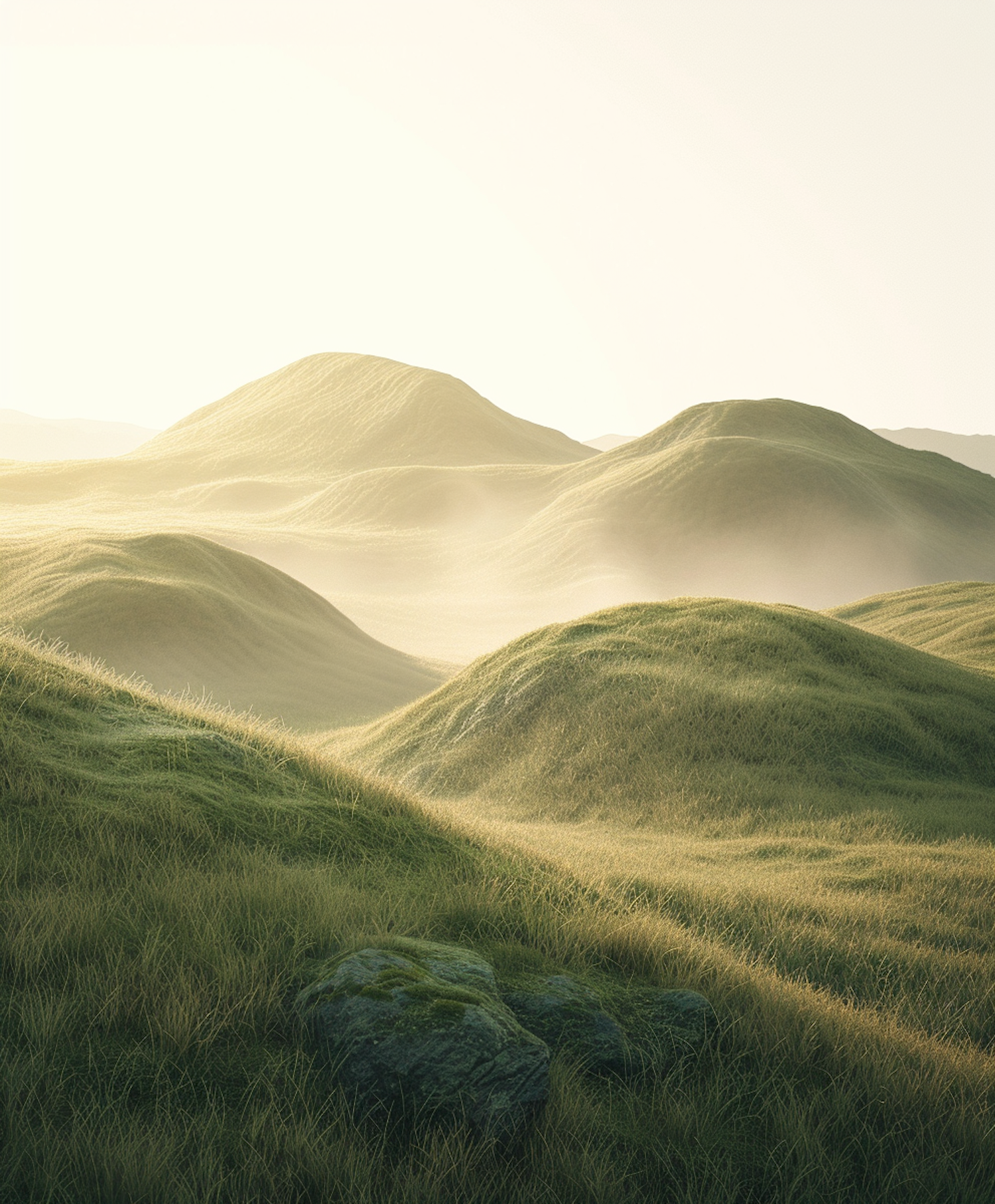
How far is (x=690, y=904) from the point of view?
762cm

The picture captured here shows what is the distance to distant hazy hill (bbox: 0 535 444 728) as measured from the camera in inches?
1201

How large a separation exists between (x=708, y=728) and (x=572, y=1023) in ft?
38.7

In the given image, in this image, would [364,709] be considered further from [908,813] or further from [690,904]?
[690,904]

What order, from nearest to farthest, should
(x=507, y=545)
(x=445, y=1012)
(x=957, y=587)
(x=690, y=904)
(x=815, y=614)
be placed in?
(x=445, y=1012)
(x=690, y=904)
(x=815, y=614)
(x=957, y=587)
(x=507, y=545)

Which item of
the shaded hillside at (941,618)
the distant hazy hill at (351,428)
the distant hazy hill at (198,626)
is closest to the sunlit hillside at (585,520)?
the distant hazy hill at (351,428)

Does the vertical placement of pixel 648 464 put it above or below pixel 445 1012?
above

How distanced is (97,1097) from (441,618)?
69790mm

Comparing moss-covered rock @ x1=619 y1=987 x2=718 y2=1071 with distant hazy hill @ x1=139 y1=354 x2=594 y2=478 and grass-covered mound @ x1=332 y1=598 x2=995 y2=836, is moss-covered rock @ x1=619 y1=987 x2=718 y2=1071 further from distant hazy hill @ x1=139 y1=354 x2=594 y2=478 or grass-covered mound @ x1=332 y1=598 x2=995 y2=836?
distant hazy hill @ x1=139 y1=354 x2=594 y2=478

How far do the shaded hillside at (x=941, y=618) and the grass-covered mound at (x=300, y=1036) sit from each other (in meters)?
21.1

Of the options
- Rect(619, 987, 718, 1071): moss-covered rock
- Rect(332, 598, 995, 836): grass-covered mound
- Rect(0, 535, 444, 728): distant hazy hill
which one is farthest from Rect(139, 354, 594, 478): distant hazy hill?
Rect(619, 987, 718, 1071): moss-covered rock

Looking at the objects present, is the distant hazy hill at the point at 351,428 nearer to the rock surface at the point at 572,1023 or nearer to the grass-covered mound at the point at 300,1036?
the grass-covered mound at the point at 300,1036

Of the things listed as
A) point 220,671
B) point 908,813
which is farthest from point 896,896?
point 220,671

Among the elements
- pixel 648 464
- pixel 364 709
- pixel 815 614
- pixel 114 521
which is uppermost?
pixel 648 464

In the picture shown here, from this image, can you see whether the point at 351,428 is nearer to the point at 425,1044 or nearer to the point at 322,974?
the point at 322,974
